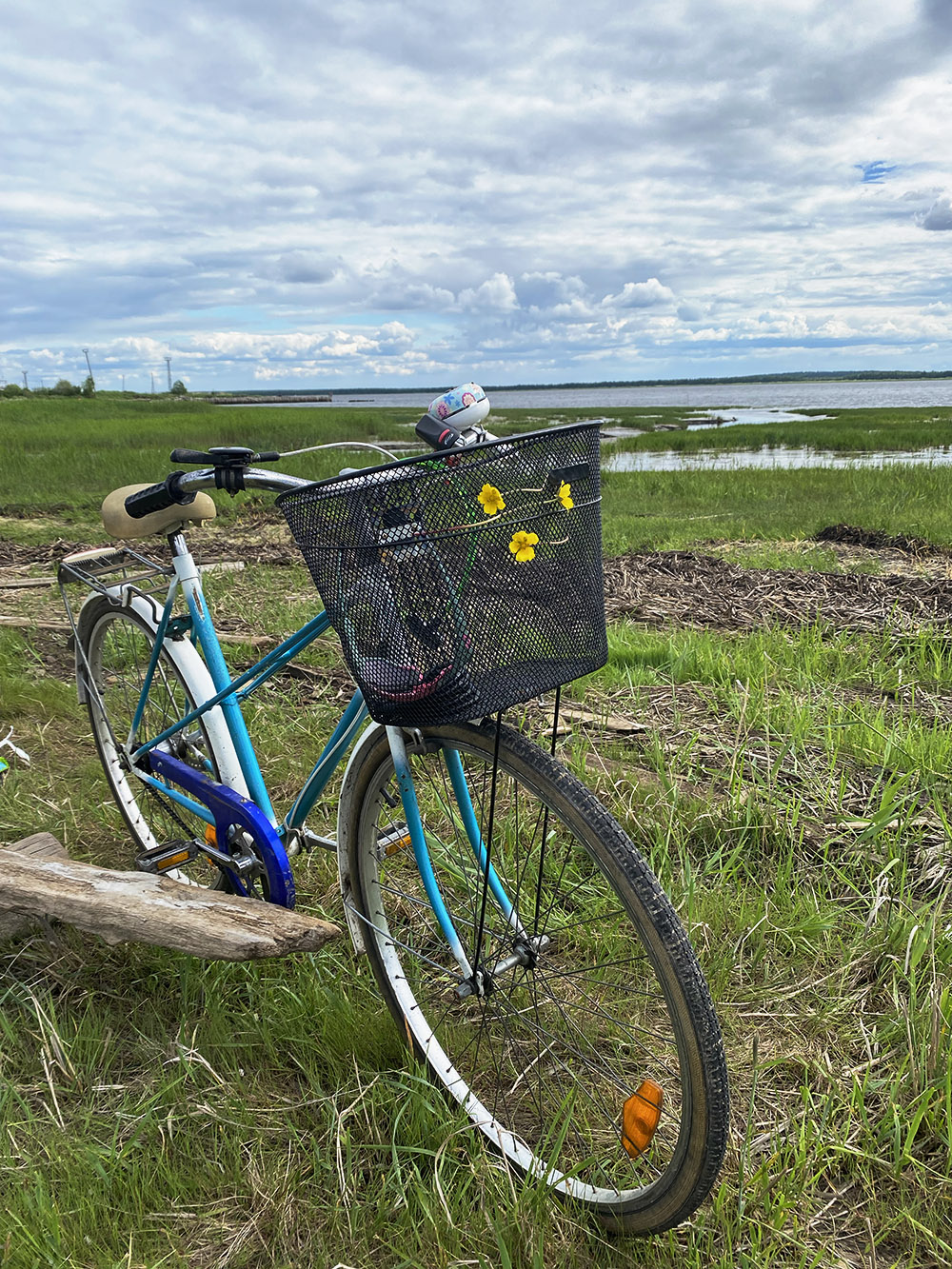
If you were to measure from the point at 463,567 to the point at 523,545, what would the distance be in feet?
0.35

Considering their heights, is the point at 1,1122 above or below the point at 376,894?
below

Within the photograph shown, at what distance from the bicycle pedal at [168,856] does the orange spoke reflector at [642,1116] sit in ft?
4.67

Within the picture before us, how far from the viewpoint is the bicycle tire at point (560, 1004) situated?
4.63ft

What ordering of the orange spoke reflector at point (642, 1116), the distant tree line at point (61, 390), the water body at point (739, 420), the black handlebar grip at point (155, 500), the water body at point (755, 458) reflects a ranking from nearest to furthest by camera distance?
the orange spoke reflector at point (642, 1116), the black handlebar grip at point (155, 500), the water body at point (755, 458), the water body at point (739, 420), the distant tree line at point (61, 390)

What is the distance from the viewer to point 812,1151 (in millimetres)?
1670

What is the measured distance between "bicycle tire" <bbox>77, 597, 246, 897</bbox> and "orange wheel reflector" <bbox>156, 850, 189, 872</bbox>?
0.11 meters

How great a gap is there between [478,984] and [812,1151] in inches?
29.0

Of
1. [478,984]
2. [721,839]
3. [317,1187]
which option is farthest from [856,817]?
[317,1187]

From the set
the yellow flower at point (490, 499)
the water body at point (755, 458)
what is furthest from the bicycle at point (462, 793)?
the water body at point (755, 458)

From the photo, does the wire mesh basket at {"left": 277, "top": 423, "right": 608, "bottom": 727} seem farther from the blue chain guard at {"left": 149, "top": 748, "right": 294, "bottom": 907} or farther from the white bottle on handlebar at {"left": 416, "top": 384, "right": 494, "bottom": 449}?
the blue chain guard at {"left": 149, "top": 748, "right": 294, "bottom": 907}

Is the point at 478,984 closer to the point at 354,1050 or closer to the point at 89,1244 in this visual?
the point at 354,1050

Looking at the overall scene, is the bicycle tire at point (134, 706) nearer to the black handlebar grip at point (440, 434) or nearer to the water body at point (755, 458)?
the black handlebar grip at point (440, 434)

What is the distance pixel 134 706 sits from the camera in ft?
9.46

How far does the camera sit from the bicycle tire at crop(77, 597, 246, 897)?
252cm
